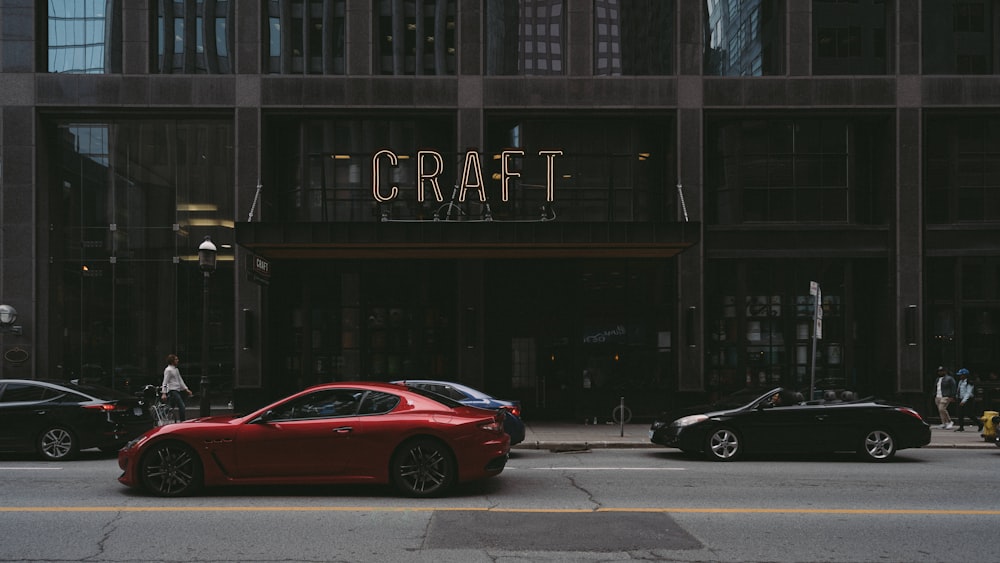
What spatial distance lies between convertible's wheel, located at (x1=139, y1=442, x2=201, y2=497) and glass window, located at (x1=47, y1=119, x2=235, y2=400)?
35.8 ft

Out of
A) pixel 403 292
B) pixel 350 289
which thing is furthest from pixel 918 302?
pixel 350 289

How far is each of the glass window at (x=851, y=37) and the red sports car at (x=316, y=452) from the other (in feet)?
54.3

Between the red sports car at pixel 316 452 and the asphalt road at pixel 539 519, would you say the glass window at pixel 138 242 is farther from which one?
the red sports car at pixel 316 452

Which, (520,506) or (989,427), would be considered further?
(989,427)

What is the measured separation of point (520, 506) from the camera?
8836 millimetres

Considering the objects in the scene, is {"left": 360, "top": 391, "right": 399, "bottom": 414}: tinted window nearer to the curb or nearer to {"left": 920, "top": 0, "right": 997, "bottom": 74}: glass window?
the curb

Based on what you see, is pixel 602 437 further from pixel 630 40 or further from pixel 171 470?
pixel 630 40

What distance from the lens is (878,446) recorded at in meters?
12.9

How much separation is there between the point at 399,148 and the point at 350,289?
13.7ft

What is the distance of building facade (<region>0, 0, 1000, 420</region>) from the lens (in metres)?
19.8

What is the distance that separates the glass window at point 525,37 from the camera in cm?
2042

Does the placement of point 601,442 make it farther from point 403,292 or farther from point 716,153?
point 716,153

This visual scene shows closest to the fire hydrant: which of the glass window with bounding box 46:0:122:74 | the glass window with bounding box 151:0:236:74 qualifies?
the glass window with bounding box 151:0:236:74

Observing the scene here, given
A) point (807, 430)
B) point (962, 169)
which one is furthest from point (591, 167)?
point (962, 169)
